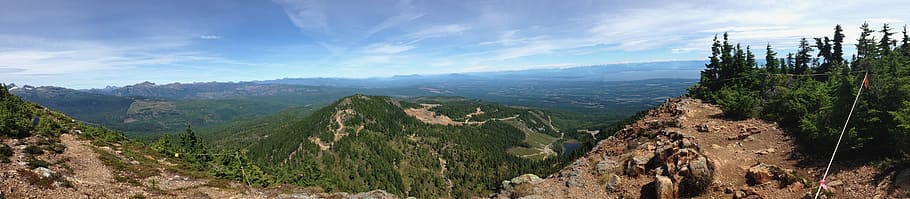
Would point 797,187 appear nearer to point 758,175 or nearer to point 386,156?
point 758,175

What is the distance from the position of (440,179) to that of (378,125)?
181 ft

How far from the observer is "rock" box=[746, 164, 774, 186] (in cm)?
1905

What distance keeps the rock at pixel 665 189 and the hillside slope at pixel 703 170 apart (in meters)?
0.05

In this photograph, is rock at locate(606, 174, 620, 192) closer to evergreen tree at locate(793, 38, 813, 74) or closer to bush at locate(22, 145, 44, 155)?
bush at locate(22, 145, 44, 155)

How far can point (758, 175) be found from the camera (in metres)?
19.2

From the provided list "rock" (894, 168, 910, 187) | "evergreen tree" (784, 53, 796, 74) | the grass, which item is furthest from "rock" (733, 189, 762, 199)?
"evergreen tree" (784, 53, 796, 74)

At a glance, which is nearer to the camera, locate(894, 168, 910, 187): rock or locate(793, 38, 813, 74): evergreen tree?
locate(894, 168, 910, 187): rock

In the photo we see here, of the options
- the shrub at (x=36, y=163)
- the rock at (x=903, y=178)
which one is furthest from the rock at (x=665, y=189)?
the shrub at (x=36, y=163)

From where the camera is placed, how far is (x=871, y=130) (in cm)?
1870

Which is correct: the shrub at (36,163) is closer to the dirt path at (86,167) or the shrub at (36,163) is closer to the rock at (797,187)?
the dirt path at (86,167)

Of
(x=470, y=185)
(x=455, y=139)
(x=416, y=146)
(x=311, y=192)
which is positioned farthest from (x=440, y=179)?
(x=311, y=192)

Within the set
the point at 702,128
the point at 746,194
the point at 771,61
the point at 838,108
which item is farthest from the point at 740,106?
the point at 771,61

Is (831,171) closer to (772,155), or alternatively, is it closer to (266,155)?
(772,155)

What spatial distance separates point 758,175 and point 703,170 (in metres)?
2.40
